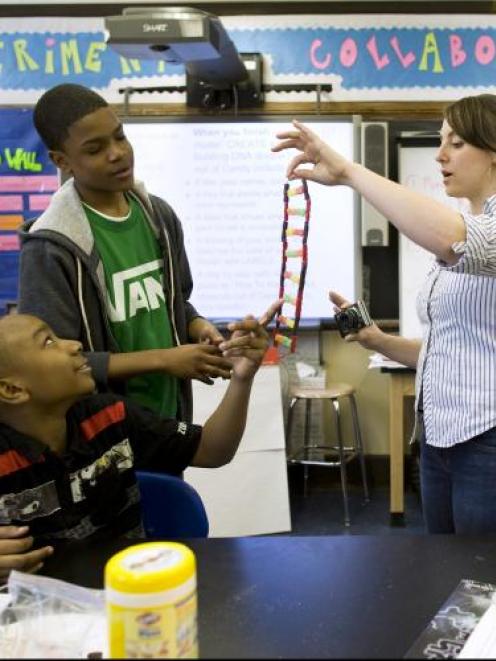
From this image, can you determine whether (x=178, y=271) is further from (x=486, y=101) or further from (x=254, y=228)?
(x=254, y=228)

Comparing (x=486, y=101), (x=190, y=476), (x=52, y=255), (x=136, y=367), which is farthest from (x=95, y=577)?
(x=190, y=476)

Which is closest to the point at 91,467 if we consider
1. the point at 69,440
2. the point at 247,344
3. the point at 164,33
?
the point at 69,440

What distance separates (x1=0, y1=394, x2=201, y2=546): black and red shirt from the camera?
1.18 m

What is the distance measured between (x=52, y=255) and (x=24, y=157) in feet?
8.10

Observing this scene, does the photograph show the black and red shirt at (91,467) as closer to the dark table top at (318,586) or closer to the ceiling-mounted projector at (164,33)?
the dark table top at (318,586)

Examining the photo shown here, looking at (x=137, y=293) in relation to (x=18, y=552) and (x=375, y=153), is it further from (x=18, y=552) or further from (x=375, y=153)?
(x=375, y=153)

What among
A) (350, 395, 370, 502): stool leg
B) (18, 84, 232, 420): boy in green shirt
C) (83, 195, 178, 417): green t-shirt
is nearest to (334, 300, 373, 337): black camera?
(18, 84, 232, 420): boy in green shirt

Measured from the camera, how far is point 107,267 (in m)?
1.50

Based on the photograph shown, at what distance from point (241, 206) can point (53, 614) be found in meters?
2.94

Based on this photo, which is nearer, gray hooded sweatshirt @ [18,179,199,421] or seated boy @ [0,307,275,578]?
seated boy @ [0,307,275,578]

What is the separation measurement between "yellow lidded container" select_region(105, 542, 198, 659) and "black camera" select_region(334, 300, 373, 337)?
1.32 m

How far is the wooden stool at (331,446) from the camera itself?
3.29m

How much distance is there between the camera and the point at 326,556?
42.3 inches

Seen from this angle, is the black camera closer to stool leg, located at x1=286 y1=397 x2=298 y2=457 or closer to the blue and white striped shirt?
the blue and white striped shirt
